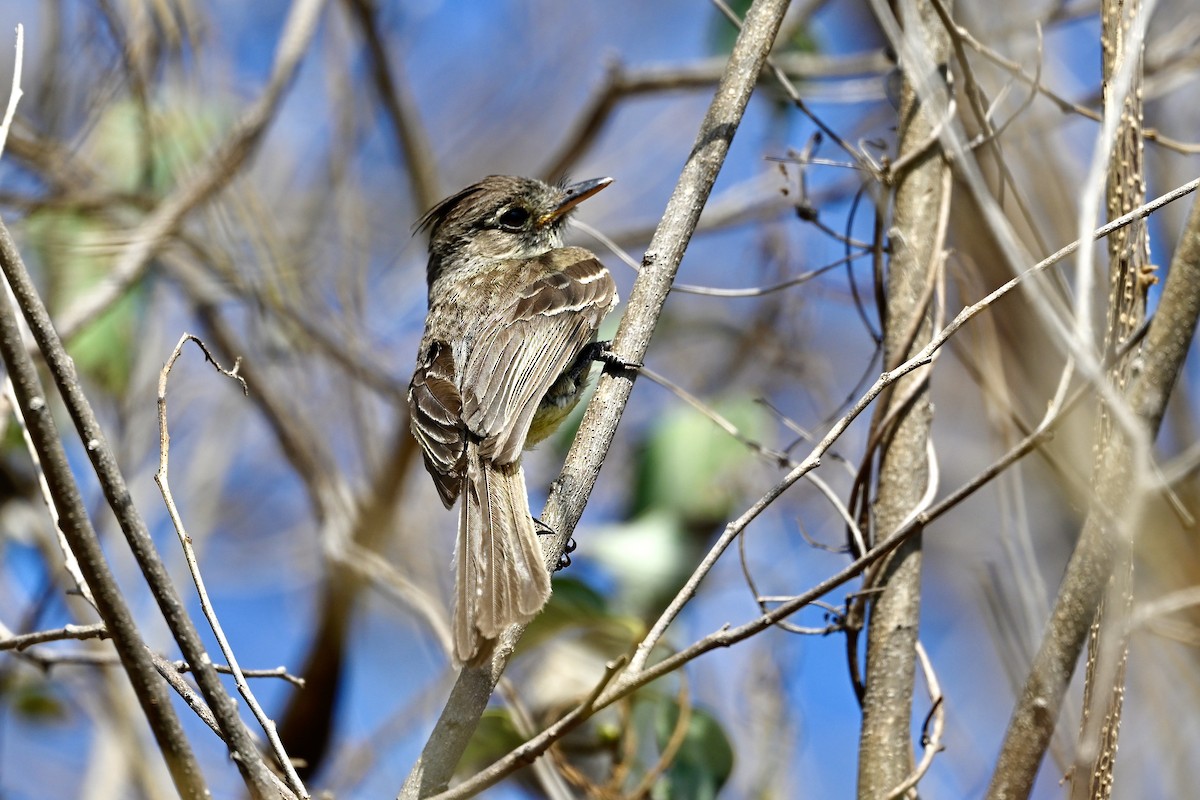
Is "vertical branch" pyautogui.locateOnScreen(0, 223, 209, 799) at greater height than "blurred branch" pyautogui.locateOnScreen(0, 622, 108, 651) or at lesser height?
lesser

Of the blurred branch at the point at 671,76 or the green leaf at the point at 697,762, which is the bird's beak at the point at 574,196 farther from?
the green leaf at the point at 697,762

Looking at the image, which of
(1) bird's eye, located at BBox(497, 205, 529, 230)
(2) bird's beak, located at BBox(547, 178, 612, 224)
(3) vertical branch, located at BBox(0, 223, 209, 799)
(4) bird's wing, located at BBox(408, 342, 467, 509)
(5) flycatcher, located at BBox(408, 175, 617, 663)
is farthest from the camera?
(1) bird's eye, located at BBox(497, 205, 529, 230)

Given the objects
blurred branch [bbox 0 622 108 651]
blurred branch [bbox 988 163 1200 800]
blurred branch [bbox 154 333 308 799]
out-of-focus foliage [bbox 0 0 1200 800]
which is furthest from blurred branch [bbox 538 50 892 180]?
blurred branch [bbox 0 622 108 651]

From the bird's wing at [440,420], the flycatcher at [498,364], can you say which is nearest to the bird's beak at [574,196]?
the flycatcher at [498,364]

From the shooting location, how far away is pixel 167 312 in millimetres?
6051

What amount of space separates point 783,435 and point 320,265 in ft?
7.98

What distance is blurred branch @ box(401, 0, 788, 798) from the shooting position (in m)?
2.43

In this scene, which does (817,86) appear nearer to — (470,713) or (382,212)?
(382,212)

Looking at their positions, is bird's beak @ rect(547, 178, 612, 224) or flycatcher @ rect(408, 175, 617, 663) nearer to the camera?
flycatcher @ rect(408, 175, 617, 663)

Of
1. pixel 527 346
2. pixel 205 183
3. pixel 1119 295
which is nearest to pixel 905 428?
pixel 1119 295

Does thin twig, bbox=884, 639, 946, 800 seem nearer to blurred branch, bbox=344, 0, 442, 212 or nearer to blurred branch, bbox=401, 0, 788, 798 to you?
blurred branch, bbox=401, 0, 788, 798

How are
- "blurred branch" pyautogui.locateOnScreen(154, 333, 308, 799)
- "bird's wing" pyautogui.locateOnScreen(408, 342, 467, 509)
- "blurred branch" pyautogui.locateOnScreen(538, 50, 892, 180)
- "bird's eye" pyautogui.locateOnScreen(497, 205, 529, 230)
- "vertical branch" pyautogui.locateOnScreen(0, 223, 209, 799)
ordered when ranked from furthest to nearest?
"blurred branch" pyautogui.locateOnScreen(538, 50, 892, 180) < "bird's eye" pyautogui.locateOnScreen(497, 205, 529, 230) < "bird's wing" pyautogui.locateOnScreen(408, 342, 467, 509) < "blurred branch" pyautogui.locateOnScreen(154, 333, 308, 799) < "vertical branch" pyautogui.locateOnScreen(0, 223, 209, 799)

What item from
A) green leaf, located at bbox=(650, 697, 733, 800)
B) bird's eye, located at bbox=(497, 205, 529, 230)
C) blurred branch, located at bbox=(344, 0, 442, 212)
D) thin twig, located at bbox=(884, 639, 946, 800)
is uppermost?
blurred branch, located at bbox=(344, 0, 442, 212)

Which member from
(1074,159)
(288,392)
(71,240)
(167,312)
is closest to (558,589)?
(288,392)
